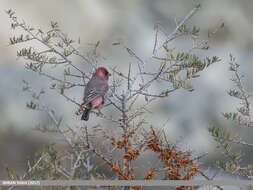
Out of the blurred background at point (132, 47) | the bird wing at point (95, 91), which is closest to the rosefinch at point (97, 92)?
the bird wing at point (95, 91)

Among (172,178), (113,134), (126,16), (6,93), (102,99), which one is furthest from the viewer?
(126,16)

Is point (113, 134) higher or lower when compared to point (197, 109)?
lower

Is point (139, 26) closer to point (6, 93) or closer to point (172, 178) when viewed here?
point (6, 93)

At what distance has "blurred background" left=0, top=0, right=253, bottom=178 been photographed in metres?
7.04

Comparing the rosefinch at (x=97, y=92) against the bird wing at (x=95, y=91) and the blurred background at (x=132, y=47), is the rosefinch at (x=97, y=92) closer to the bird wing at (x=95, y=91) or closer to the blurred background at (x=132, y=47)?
the bird wing at (x=95, y=91)

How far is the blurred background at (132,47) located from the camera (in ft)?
23.1

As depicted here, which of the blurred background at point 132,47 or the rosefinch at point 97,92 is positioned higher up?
the blurred background at point 132,47

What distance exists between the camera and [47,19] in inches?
332

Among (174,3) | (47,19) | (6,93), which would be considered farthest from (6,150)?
(174,3)

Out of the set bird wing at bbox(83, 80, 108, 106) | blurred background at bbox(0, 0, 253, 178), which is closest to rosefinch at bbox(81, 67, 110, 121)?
bird wing at bbox(83, 80, 108, 106)

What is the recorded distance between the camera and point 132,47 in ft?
27.0

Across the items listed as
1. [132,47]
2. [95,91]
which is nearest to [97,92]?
[95,91]

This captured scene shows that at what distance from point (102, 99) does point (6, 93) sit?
4245mm

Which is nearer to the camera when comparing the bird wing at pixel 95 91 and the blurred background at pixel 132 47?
the bird wing at pixel 95 91
